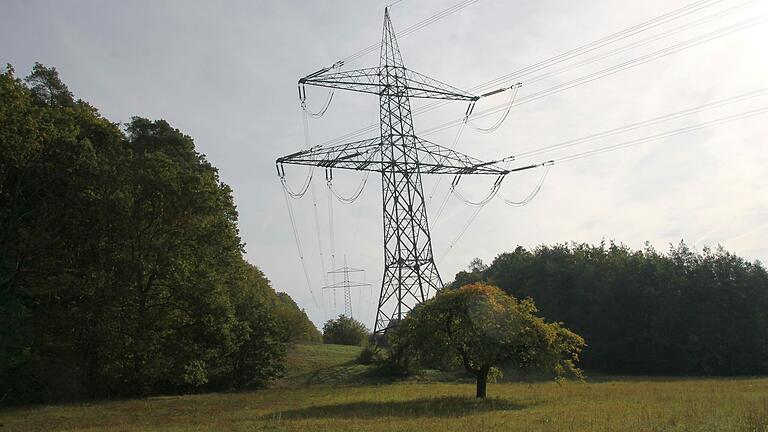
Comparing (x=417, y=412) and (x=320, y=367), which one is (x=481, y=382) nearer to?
(x=417, y=412)

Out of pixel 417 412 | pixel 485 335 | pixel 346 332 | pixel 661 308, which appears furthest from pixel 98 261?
pixel 661 308

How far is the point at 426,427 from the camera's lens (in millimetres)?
18688

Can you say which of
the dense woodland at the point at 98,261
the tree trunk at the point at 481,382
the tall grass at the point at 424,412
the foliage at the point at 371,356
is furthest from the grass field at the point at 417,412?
the foliage at the point at 371,356

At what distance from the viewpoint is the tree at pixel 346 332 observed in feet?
236

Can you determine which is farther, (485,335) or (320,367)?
(320,367)

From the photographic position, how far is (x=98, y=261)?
35.9 m

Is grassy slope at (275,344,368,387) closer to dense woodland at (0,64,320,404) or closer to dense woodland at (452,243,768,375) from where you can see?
dense woodland at (0,64,320,404)

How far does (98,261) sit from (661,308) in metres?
51.9

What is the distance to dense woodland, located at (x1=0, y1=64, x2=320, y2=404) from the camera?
31766mm

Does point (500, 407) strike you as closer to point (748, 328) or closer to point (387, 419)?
point (387, 419)

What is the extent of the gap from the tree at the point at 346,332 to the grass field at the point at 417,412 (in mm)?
33404

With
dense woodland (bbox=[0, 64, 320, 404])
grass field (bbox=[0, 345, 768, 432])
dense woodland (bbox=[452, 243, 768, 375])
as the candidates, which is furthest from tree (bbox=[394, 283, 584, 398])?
dense woodland (bbox=[452, 243, 768, 375])

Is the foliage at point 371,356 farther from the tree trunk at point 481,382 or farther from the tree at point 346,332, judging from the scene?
the tree at point 346,332

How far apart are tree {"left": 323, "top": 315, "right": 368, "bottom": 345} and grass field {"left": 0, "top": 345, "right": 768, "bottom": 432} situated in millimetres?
33404
